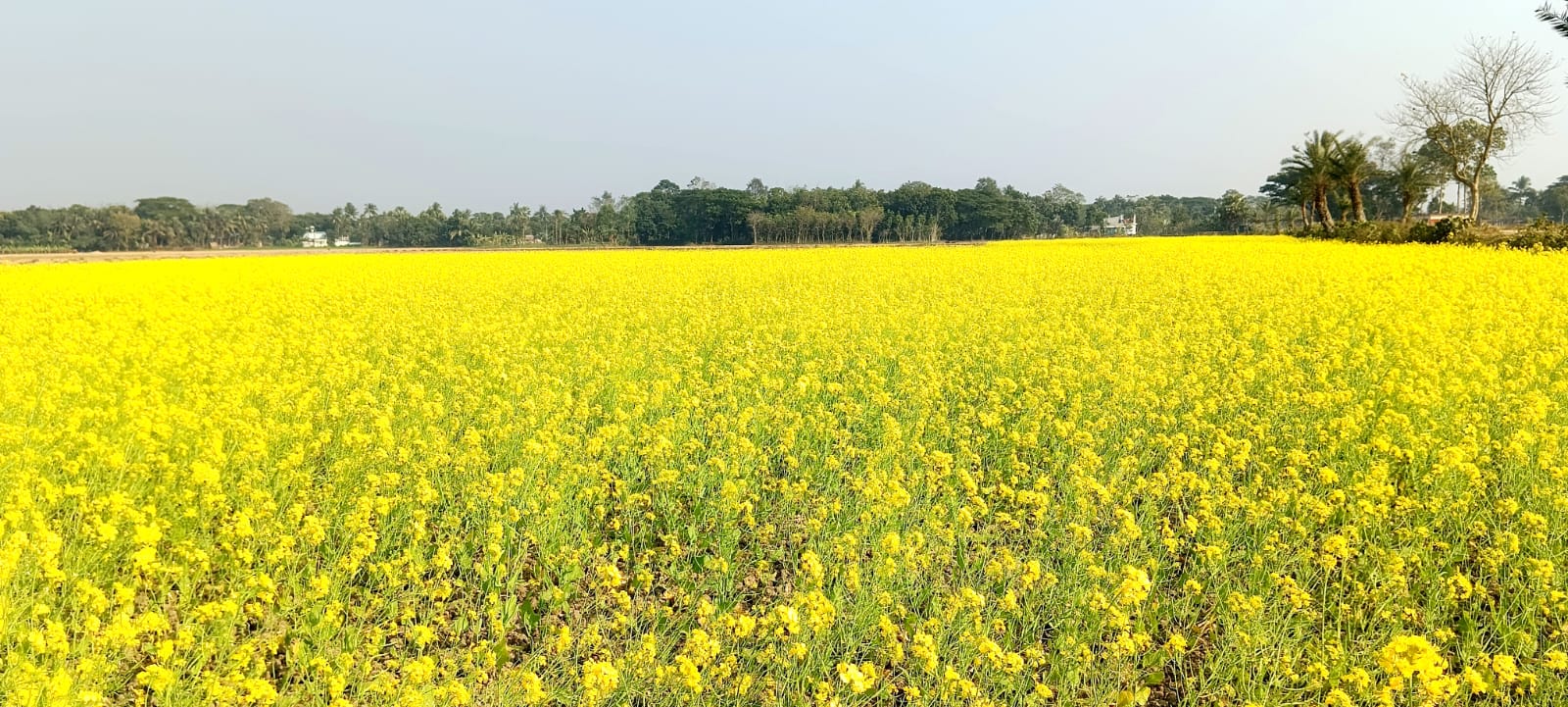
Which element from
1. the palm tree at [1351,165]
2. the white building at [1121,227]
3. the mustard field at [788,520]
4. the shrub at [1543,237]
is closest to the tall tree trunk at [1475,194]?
the palm tree at [1351,165]

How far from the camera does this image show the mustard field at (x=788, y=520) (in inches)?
124

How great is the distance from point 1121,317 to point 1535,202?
155372 mm

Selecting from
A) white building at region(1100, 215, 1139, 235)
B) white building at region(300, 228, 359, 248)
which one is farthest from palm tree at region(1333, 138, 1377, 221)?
white building at region(300, 228, 359, 248)

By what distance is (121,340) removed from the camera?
877 cm

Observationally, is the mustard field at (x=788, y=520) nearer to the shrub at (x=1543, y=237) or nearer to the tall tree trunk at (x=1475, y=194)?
the shrub at (x=1543, y=237)

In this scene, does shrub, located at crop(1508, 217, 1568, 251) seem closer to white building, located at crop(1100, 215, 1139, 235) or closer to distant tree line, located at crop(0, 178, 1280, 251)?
distant tree line, located at crop(0, 178, 1280, 251)

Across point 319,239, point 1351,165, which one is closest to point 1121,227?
point 1351,165

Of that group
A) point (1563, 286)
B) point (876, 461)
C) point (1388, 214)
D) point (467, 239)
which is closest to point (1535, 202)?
point (1388, 214)

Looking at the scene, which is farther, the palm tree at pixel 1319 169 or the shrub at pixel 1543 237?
the palm tree at pixel 1319 169

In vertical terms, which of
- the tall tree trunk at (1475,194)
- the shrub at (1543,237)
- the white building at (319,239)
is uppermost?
the white building at (319,239)

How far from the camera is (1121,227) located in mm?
113312

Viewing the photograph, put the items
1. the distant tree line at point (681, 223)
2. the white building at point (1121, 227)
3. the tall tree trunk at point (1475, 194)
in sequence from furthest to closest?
1. the white building at point (1121, 227)
2. the distant tree line at point (681, 223)
3. the tall tree trunk at point (1475, 194)

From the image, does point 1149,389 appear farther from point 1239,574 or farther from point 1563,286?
point 1563,286

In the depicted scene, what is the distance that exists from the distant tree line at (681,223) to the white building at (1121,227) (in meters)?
0.93
